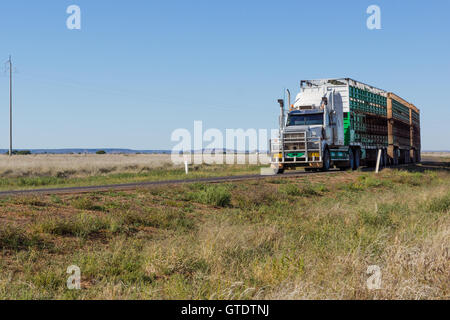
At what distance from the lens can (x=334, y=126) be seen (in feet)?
79.9

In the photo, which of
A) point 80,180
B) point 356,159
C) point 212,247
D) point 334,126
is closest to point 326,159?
point 334,126

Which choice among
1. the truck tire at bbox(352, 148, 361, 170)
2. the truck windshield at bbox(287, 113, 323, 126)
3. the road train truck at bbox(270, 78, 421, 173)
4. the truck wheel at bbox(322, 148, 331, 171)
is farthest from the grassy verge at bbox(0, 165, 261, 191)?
the truck tire at bbox(352, 148, 361, 170)

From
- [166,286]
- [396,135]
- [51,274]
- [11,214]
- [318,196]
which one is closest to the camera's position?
[166,286]

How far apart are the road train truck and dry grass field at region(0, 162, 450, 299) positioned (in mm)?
9102

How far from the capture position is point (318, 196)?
54.8ft

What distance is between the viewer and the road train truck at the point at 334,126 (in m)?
23.5

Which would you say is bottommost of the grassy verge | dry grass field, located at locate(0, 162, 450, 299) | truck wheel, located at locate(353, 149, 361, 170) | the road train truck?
dry grass field, located at locate(0, 162, 450, 299)

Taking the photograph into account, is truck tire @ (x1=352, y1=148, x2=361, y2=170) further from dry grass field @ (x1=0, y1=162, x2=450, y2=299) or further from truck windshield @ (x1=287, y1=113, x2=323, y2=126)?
dry grass field @ (x1=0, y1=162, x2=450, y2=299)

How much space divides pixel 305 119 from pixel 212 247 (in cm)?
1742

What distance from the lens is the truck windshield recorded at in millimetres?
23645

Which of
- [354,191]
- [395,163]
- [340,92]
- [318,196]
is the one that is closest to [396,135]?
[395,163]

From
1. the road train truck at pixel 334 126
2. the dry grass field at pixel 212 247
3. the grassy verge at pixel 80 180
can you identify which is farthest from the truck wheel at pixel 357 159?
the dry grass field at pixel 212 247

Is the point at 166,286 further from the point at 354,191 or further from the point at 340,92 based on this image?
the point at 340,92
